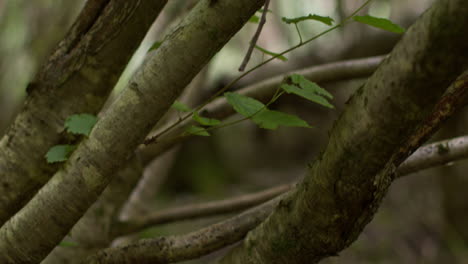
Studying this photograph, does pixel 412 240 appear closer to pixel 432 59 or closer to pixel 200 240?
pixel 200 240

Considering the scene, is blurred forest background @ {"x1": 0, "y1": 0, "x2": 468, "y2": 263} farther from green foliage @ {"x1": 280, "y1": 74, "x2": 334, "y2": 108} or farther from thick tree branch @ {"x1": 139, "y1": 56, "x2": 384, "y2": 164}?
green foliage @ {"x1": 280, "y1": 74, "x2": 334, "y2": 108}

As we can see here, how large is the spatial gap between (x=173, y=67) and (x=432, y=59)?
0.44 m

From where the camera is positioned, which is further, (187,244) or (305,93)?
→ (187,244)

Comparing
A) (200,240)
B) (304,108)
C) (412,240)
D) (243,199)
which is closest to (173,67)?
(200,240)

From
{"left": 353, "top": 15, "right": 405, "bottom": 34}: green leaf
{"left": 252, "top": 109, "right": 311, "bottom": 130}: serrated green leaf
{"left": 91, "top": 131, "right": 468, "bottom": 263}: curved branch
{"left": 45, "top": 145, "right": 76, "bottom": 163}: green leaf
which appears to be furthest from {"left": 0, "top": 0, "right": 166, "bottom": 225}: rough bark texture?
{"left": 353, "top": 15, "right": 405, "bottom": 34}: green leaf

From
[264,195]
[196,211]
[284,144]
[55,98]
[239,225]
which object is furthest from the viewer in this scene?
[284,144]

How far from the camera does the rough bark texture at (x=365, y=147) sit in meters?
0.59

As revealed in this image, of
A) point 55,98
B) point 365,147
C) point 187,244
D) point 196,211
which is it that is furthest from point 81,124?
point 196,211

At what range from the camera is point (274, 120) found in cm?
88

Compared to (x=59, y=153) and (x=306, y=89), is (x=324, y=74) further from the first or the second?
(x=59, y=153)

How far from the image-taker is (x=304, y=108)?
18.8 ft

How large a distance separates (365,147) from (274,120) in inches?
8.8

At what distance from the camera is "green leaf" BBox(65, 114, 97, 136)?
40.7 inches

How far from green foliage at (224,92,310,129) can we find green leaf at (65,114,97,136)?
1.12 ft
